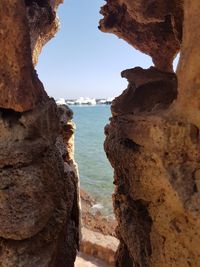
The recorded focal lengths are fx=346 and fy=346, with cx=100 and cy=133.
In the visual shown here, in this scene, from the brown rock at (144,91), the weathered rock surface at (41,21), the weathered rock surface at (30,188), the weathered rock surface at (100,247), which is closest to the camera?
the weathered rock surface at (30,188)

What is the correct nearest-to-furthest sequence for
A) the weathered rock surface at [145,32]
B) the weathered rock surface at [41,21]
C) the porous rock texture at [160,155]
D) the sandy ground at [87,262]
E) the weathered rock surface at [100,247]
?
the porous rock texture at [160,155]
the weathered rock surface at [41,21]
the weathered rock surface at [145,32]
the sandy ground at [87,262]
the weathered rock surface at [100,247]

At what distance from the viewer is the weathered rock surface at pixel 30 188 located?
3570mm

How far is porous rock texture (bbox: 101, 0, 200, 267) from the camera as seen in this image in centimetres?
343

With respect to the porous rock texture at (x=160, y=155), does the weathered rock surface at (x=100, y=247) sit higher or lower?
lower

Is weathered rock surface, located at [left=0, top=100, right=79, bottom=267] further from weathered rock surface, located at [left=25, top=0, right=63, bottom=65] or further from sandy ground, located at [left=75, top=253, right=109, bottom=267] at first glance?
sandy ground, located at [left=75, top=253, right=109, bottom=267]

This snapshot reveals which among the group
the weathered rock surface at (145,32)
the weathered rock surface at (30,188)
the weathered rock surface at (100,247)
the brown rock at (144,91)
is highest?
the weathered rock surface at (145,32)

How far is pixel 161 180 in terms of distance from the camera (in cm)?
374

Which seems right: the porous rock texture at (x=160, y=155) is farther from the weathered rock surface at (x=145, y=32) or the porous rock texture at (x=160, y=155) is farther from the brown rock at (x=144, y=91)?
the weathered rock surface at (x=145, y=32)

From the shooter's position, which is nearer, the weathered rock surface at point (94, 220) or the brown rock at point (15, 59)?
the brown rock at point (15, 59)

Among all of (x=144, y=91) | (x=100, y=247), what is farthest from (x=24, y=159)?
(x=100, y=247)

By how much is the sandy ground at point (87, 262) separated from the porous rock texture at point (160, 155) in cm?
230

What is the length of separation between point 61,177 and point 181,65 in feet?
6.29

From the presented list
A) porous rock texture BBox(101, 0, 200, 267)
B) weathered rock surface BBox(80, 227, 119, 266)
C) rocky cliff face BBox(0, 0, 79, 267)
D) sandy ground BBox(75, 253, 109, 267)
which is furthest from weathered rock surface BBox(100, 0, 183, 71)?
sandy ground BBox(75, 253, 109, 267)

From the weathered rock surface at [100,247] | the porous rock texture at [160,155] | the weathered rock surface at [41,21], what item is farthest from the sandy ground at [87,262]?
the weathered rock surface at [41,21]
